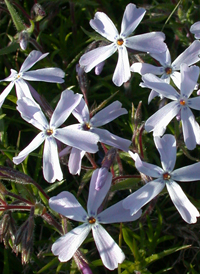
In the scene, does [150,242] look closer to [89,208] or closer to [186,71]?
[89,208]

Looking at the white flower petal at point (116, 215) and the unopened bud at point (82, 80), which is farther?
the unopened bud at point (82, 80)

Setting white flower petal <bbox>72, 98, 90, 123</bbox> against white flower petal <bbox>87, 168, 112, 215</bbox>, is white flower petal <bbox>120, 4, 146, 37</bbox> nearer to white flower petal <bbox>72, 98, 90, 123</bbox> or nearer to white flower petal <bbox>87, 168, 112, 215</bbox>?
white flower petal <bbox>72, 98, 90, 123</bbox>

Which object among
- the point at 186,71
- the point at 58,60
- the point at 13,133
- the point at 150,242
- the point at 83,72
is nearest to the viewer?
the point at 186,71

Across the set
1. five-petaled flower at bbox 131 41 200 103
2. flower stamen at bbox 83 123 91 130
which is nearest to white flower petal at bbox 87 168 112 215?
flower stamen at bbox 83 123 91 130

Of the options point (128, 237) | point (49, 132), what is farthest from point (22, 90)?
point (128, 237)

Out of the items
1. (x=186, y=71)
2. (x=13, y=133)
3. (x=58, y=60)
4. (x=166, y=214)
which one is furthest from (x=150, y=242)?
(x=58, y=60)

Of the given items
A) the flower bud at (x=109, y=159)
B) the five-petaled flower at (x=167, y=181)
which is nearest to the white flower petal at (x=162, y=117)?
the five-petaled flower at (x=167, y=181)

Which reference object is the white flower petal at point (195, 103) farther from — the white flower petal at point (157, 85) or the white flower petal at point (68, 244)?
the white flower petal at point (68, 244)
